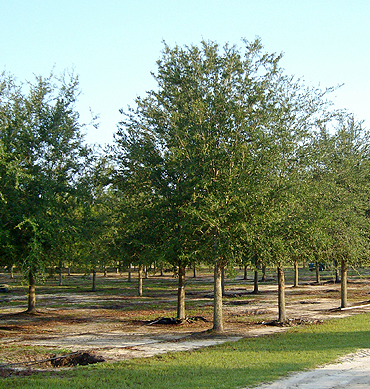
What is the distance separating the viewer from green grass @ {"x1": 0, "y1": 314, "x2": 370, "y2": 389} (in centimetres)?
1030

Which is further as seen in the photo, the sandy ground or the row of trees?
the row of trees

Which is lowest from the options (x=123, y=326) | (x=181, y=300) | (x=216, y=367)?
(x=123, y=326)

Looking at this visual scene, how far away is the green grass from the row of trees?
11.4ft

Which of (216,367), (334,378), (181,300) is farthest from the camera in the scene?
(181,300)

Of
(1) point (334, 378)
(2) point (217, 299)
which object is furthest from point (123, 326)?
(1) point (334, 378)

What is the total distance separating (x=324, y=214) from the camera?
18.4 m

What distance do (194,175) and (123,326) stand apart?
9086mm

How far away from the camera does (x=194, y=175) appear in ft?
58.9

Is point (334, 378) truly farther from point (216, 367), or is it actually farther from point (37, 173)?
point (37, 173)

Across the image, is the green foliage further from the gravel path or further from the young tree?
the gravel path

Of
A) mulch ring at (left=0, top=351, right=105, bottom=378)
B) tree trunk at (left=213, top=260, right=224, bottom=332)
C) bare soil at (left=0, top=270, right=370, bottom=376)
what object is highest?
tree trunk at (left=213, top=260, right=224, bottom=332)

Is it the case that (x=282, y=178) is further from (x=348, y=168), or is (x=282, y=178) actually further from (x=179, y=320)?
(x=179, y=320)

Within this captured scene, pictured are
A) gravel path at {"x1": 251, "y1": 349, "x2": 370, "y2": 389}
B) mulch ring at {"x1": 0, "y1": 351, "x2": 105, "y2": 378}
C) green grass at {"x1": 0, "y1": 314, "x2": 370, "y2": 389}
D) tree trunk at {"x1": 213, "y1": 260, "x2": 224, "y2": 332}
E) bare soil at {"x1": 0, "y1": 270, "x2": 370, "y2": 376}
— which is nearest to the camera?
gravel path at {"x1": 251, "y1": 349, "x2": 370, "y2": 389}

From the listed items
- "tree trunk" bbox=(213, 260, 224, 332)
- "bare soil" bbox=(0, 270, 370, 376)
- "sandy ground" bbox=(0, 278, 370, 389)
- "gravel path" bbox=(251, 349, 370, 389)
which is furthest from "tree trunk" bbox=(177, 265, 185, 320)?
"gravel path" bbox=(251, 349, 370, 389)
